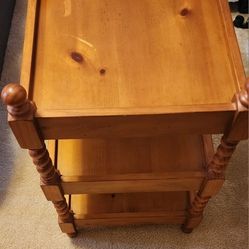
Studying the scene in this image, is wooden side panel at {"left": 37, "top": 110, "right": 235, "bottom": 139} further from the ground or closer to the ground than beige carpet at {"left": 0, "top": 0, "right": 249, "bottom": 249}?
further from the ground

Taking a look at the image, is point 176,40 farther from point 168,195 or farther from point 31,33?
point 168,195

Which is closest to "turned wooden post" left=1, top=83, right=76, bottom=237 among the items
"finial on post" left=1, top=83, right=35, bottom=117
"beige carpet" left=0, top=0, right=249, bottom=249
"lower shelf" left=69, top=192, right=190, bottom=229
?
"finial on post" left=1, top=83, right=35, bottom=117

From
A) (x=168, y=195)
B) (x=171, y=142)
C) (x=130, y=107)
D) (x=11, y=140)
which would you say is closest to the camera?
(x=130, y=107)

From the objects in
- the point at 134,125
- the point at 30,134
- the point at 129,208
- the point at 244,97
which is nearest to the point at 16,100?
the point at 30,134

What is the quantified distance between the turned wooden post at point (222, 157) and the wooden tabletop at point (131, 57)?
0.03 metres

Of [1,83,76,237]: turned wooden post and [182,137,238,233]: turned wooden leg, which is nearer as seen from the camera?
[1,83,76,237]: turned wooden post

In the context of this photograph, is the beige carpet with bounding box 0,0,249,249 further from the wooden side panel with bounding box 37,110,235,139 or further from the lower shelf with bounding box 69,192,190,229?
the wooden side panel with bounding box 37,110,235,139

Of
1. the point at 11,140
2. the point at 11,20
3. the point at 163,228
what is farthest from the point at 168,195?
the point at 11,20

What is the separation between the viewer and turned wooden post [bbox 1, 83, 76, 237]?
21.0 inches

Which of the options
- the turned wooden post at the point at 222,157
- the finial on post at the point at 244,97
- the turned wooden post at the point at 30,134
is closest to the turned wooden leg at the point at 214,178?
the turned wooden post at the point at 222,157

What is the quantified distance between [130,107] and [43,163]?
0.21 meters

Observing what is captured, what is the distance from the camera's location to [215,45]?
2.27 feet

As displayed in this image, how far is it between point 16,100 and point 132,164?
1.24 ft

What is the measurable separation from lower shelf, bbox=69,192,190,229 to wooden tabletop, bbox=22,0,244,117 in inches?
16.7
